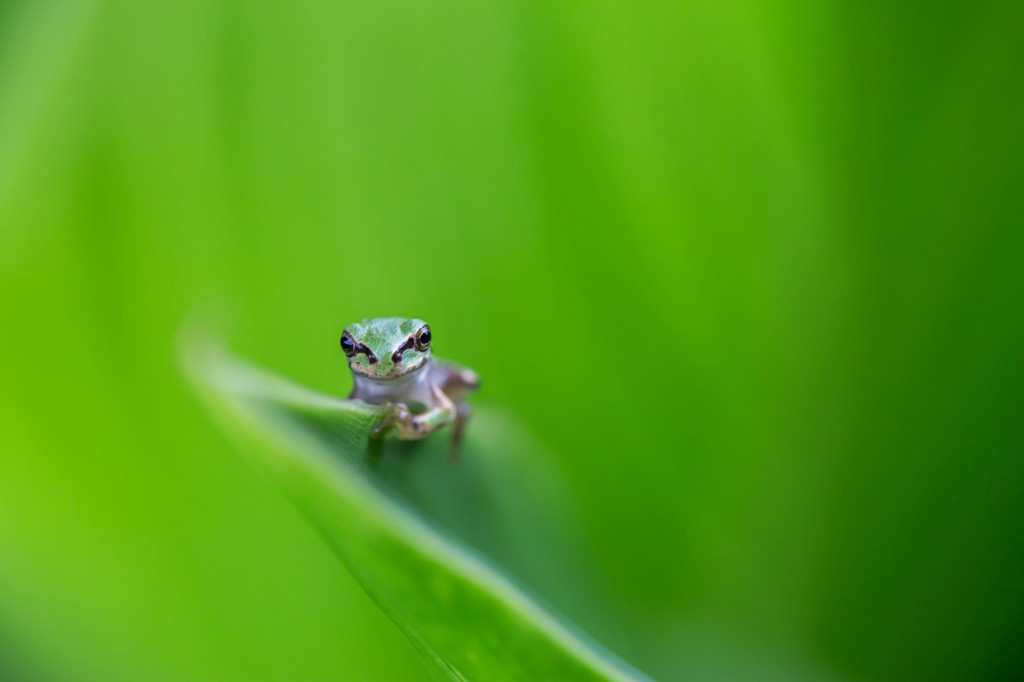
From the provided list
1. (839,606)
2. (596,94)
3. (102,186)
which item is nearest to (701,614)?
(839,606)

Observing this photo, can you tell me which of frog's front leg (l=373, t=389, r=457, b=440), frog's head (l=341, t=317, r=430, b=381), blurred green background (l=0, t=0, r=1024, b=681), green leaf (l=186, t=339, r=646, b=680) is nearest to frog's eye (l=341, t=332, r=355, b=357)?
frog's head (l=341, t=317, r=430, b=381)

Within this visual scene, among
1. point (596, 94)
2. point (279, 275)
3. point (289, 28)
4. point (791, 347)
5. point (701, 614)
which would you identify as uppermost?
point (289, 28)

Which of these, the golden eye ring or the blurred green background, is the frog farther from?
the blurred green background

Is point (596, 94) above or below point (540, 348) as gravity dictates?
above

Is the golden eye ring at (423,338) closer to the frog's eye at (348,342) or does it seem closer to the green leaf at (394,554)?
the frog's eye at (348,342)

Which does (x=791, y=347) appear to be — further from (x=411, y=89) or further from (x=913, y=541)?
(x=411, y=89)

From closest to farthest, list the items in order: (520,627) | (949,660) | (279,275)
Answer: (520,627)
(949,660)
(279,275)

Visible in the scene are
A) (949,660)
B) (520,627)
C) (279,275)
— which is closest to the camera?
(520,627)

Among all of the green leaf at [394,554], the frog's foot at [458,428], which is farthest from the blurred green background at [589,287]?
the green leaf at [394,554]
